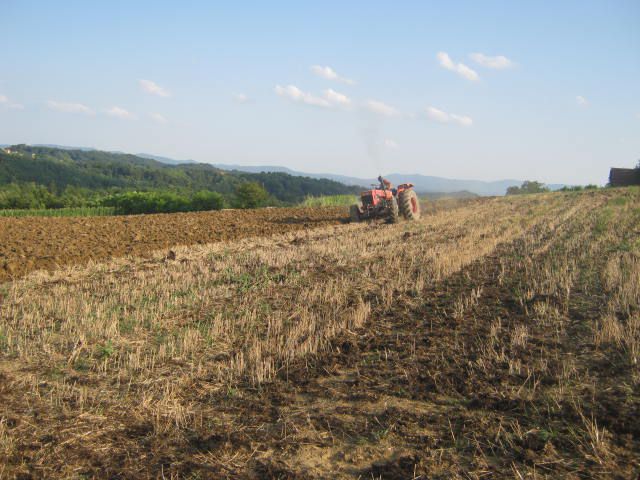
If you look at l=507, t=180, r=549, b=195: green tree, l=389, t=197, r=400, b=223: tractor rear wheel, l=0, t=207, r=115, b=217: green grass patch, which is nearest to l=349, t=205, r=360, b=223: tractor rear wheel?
l=389, t=197, r=400, b=223: tractor rear wheel

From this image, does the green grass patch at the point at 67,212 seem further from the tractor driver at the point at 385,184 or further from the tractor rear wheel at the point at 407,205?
the tractor rear wheel at the point at 407,205

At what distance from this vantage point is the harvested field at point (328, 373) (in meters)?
3.44

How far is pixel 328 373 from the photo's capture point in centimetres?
498

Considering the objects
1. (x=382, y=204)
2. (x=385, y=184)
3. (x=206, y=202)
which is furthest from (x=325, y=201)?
(x=382, y=204)

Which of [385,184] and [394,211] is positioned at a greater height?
[385,184]

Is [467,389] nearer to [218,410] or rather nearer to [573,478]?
[573,478]

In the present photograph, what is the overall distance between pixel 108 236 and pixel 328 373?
14.5m

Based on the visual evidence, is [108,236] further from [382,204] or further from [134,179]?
[134,179]

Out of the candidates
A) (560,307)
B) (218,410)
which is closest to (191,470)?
(218,410)

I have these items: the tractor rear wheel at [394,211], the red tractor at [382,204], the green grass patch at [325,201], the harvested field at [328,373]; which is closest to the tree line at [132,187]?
the green grass patch at [325,201]

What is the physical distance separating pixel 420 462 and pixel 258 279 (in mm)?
6548

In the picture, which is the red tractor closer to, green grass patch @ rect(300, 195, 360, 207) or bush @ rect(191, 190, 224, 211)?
green grass patch @ rect(300, 195, 360, 207)

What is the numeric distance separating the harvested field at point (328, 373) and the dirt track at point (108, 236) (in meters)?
2.72

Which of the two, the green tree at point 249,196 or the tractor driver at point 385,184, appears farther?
the green tree at point 249,196
